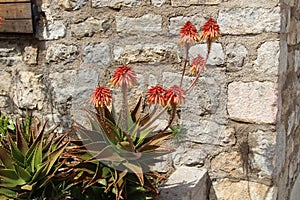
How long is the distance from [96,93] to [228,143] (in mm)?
778

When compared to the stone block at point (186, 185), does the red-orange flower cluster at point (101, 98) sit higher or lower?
higher

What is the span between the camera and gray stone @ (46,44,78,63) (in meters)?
2.34

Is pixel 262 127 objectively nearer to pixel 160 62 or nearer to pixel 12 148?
pixel 160 62

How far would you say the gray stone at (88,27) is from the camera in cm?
225

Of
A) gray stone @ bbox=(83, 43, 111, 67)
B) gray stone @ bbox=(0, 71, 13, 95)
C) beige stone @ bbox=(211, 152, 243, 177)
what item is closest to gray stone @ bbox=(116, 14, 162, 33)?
gray stone @ bbox=(83, 43, 111, 67)

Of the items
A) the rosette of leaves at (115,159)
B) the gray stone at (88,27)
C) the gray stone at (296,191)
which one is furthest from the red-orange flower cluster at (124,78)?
the gray stone at (296,191)

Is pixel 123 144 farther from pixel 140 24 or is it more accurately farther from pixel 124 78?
pixel 140 24

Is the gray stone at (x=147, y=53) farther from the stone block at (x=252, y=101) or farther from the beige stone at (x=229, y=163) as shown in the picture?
the beige stone at (x=229, y=163)

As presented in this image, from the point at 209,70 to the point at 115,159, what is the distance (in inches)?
27.6

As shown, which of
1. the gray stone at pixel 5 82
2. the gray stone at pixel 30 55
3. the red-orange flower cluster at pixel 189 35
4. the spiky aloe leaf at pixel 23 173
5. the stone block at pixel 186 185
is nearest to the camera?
the spiky aloe leaf at pixel 23 173

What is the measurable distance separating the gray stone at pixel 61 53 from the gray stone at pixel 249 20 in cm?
80

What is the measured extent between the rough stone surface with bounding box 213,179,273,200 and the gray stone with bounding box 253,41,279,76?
21.5 inches

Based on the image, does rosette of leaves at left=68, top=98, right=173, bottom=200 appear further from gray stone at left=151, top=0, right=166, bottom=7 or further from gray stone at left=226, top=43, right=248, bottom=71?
gray stone at left=151, top=0, right=166, bottom=7

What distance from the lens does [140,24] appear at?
2.17 m
